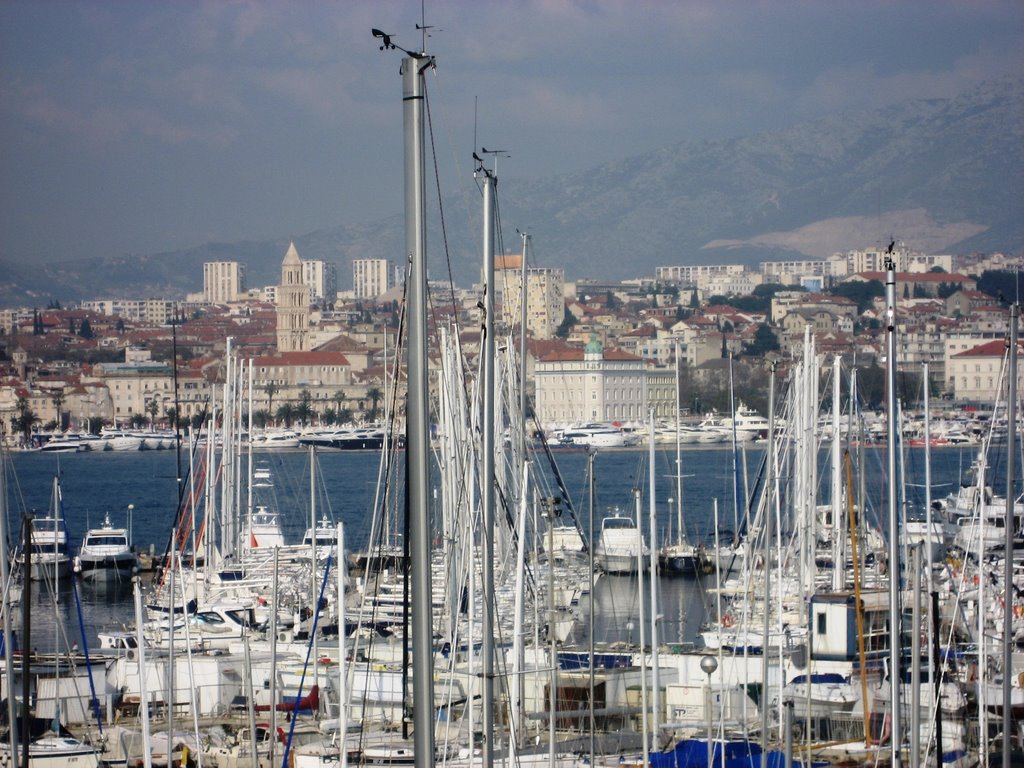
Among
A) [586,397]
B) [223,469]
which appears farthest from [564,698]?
[586,397]

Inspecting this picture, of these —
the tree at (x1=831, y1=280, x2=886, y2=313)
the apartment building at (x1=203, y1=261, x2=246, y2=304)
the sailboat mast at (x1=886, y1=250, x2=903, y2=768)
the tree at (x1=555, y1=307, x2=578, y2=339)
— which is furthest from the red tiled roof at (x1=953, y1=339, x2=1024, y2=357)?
the apartment building at (x1=203, y1=261, x2=246, y2=304)

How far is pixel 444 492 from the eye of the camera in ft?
39.1

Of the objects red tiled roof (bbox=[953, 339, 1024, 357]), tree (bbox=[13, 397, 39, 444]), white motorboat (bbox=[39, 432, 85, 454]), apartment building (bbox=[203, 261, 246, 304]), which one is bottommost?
white motorboat (bbox=[39, 432, 85, 454])

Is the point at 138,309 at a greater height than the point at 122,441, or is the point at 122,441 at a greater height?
the point at 138,309

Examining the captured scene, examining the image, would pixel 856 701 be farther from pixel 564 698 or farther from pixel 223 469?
pixel 223 469

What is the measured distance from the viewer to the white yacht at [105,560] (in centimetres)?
2328

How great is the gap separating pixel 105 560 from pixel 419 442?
67.3 ft

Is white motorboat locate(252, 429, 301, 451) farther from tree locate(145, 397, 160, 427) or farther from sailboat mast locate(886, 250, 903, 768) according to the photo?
sailboat mast locate(886, 250, 903, 768)

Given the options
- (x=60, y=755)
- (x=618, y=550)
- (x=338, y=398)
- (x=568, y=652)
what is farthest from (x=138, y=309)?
(x=60, y=755)

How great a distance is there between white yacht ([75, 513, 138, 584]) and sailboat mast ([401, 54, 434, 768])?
783 inches

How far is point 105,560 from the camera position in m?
23.5

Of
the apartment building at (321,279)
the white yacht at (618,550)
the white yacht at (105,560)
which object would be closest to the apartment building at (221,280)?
the apartment building at (321,279)

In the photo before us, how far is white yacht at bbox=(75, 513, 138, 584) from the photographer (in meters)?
23.3

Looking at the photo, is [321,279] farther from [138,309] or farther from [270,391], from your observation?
[270,391]
